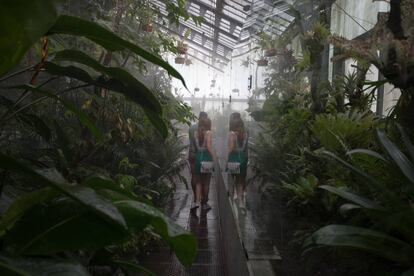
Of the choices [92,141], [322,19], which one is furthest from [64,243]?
[322,19]

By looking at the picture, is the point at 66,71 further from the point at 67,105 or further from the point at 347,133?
the point at 347,133

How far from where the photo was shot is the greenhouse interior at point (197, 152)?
85 centimetres

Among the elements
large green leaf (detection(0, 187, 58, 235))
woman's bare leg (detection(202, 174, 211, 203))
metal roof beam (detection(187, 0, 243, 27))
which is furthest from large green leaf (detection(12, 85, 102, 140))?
metal roof beam (detection(187, 0, 243, 27))

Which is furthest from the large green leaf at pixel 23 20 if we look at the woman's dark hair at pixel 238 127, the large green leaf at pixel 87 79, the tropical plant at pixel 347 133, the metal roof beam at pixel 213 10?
Result: the metal roof beam at pixel 213 10

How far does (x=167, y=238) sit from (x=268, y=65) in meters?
5.44

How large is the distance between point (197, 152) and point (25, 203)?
4081mm

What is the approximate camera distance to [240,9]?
710 centimetres

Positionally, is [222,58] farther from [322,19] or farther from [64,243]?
[64,243]

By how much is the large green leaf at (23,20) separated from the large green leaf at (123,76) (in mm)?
520

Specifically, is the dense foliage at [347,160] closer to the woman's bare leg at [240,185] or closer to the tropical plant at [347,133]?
the tropical plant at [347,133]

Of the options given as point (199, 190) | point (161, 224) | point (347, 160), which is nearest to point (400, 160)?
point (347, 160)

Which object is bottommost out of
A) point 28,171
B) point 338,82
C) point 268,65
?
point 28,171

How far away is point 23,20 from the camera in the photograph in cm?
55

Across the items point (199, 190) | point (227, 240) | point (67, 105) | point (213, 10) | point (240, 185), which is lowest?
point (227, 240)
